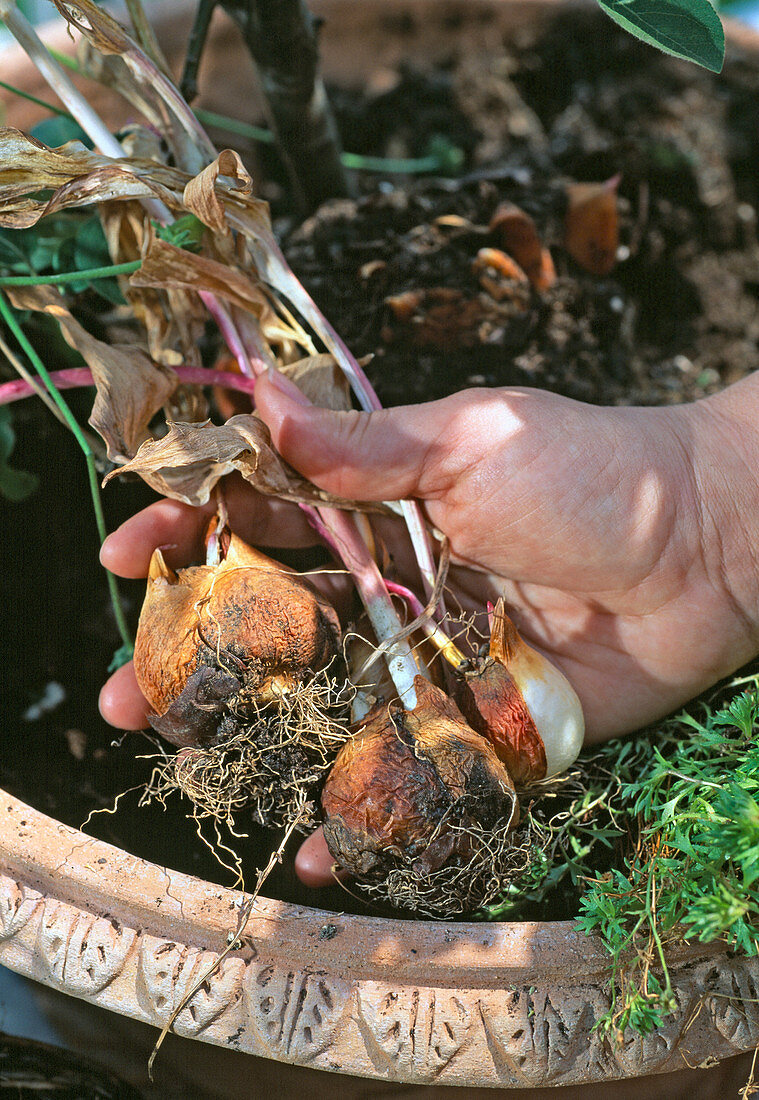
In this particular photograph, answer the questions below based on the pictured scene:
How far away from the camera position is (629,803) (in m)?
0.91

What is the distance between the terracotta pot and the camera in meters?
0.64

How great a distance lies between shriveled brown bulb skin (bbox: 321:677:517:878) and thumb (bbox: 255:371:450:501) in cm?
27

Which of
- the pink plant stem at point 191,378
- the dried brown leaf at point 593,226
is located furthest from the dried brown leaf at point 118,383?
the dried brown leaf at point 593,226

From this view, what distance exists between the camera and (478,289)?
119 centimetres

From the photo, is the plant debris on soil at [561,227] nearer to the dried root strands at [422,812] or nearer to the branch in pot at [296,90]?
the branch in pot at [296,90]

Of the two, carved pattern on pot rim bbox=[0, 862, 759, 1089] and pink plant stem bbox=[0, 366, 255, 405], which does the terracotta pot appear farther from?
pink plant stem bbox=[0, 366, 255, 405]

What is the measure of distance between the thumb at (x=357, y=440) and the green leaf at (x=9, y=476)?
42cm

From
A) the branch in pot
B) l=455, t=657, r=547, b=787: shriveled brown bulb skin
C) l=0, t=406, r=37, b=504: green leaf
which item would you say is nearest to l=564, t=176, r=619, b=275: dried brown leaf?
the branch in pot

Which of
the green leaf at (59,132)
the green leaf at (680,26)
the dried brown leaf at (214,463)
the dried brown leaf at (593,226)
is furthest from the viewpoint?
the dried brown leaf at (593,226)

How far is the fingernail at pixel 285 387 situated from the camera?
871 mm

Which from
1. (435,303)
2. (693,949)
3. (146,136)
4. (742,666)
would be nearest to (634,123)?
(435,303)

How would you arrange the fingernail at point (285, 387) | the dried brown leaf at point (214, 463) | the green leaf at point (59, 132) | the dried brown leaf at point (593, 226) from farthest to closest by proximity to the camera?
the dried brown leaf at point (593, 226), the green leaf at point (59, 132), the fingernail at point (285, 387), the dried brown leaf at point (214, 463)

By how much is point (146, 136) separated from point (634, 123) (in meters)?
1.10

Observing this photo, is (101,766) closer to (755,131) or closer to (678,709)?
(678,709)
